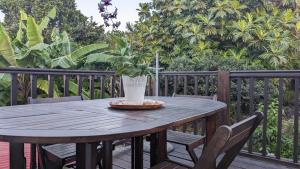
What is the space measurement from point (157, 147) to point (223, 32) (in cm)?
715

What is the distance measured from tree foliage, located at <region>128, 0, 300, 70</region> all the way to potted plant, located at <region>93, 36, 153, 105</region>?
5636 mm

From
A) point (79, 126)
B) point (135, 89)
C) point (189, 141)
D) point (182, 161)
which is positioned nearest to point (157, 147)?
point (189, 141)

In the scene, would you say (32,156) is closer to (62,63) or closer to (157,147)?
(157,147)

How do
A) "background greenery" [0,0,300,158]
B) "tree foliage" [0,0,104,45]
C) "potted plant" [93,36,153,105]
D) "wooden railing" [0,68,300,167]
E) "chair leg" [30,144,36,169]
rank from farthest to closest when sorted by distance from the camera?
"tree foliage" [0,0,104,45]
"background greenery" [0,0,300,158]
"wooden railing" [0,68,300,167]
"chair leg" [30,144,36,169]
"potted plant" [93,36,153,105]

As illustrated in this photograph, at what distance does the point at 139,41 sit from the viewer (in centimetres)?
938

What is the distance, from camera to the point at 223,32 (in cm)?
841

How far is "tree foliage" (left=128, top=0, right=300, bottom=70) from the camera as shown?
784 cm

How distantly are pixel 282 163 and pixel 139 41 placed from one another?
7.32 metres

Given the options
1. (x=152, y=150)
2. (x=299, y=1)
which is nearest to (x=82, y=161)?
(x=152, y=150)

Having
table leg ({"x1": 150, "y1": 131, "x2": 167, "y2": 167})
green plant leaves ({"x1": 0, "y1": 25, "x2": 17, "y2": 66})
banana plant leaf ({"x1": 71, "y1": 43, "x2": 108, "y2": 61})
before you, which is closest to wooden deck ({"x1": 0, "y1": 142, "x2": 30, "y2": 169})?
table leg ({"x1": 150, "y1": 131, "x2": 167, "y2": 167})

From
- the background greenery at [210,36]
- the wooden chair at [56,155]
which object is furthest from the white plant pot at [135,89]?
the background greenery at [210,36]

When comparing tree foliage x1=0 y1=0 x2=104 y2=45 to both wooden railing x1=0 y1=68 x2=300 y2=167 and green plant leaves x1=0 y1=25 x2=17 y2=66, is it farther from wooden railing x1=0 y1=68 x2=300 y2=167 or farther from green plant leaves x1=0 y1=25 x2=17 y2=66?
wooden railing x1=0 y1=68 x2=300 y2=167

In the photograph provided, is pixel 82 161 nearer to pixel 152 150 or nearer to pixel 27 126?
pixel 27 126

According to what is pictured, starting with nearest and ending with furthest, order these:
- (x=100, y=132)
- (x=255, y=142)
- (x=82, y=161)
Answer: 1. (x=100, y=132)
2. (x=82, y=161)
3. (x=255, y=142)
